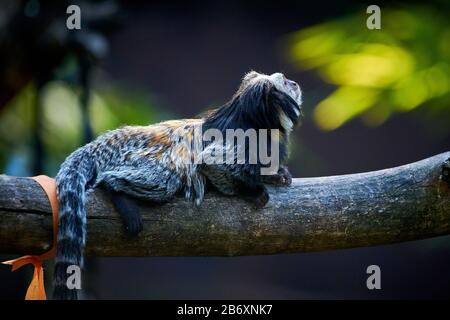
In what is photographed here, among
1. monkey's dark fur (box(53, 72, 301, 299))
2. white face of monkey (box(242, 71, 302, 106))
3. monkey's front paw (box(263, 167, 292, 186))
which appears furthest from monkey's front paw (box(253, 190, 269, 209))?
white face of monkey (box(242, 71, 302, 106))

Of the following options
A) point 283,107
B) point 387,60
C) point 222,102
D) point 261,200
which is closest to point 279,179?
point 261,200

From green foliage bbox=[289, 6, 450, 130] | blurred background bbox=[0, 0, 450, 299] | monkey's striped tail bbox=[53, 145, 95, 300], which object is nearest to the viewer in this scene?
monkey's striped tail bbox=[53, 145, 95, 300]

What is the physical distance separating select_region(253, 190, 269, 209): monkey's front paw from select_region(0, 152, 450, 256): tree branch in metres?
0.02

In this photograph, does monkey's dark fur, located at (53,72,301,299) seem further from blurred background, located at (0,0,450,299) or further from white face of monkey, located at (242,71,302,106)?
blurred background, located at (0,0,450,299)

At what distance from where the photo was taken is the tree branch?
2225 mm

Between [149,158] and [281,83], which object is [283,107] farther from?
[149,158]

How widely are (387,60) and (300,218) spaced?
176cm

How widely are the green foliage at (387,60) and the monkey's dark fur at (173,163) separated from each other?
130cm

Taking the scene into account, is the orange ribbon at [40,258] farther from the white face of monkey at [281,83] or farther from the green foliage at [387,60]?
the green foliage at [387,60]

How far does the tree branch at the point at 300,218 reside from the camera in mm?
2225

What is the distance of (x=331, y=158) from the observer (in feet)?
16.5

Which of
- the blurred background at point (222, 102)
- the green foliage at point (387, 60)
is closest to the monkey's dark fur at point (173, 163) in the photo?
the green foliage at point (387, 60)

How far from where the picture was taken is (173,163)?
95.2 inches

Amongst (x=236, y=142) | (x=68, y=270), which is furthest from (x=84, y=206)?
(x=236, y=142)
